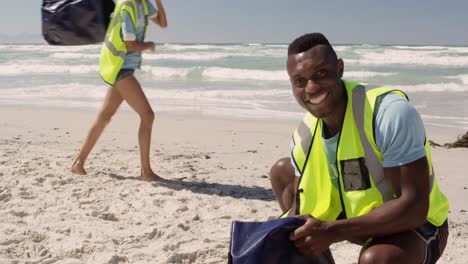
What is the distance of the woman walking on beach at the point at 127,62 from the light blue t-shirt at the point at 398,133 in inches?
114

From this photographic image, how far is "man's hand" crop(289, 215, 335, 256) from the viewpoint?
200 centimetres

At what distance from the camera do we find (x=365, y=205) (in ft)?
7.02

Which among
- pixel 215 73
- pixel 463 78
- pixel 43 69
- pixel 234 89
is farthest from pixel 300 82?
pixel 43 69

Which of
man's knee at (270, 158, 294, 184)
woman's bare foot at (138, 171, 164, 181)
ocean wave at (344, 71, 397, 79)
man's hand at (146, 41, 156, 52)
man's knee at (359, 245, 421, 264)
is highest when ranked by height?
man's knee at (359, 245, 421, 264)

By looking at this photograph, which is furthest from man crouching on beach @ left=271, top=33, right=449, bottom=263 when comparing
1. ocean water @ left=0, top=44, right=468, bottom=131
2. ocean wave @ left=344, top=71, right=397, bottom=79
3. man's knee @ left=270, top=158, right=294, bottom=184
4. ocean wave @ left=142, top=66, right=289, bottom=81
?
ocean wave @ left=344, top=71, right=397, bottom=79

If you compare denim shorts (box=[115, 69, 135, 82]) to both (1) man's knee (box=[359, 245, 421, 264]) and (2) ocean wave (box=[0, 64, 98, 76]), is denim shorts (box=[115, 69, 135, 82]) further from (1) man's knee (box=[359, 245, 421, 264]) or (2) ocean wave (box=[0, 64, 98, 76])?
(2) ocean wave (box=[0, 64, 98, 76])

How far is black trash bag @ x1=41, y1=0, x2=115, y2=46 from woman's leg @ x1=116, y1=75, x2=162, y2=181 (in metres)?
0.45

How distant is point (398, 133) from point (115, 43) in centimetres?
308

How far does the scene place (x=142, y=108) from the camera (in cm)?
468

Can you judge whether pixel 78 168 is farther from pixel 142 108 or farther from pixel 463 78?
pixel 463 78

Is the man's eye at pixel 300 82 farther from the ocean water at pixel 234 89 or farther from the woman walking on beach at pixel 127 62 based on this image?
the ocean water at pixel 234 89

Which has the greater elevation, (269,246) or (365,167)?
(365,167)

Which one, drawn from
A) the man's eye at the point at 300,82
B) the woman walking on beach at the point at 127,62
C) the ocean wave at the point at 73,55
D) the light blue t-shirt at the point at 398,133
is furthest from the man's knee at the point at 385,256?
the ocean wave at the point at 73,55

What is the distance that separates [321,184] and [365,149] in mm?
305
